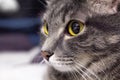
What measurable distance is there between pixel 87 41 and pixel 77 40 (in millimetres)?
34

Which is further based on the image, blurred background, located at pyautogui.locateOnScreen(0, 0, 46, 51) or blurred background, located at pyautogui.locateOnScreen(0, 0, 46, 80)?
blurred background, located at pyautogui.locateOnScreen(0, 0, 46, 51)

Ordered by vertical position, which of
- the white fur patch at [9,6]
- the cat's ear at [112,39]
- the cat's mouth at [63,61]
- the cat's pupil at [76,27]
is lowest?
the cat's mouth at [63,61]

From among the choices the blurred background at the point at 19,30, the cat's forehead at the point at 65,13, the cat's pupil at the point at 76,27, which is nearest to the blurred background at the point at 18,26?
the blurred background at the point at 19,30

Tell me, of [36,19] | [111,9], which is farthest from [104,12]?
[36,19]

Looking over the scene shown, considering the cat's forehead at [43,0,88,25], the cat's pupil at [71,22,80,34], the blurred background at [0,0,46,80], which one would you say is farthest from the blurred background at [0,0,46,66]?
the cat's pupil at [71,22,80,34]

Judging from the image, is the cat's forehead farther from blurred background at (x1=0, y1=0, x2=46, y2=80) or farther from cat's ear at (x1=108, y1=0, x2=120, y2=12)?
blurred background at (x1=0, y1=0, x2=46, y2=80)

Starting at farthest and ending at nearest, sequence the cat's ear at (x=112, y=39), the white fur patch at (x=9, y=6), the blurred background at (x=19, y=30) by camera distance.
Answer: the white fur patch at (x=9, y=6) < the blurred background at (x=19, y=30) < the cat's ear at (x=112, y=39)

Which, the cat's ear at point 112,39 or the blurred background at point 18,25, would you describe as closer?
the cat's ear at point 112,39

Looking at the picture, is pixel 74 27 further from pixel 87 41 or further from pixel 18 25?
pixel 18 25

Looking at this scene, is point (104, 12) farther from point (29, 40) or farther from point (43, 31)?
point (29, 40)

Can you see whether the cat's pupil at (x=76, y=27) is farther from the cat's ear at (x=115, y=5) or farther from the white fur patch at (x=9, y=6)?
the white fur patch at (x=9, y=6)

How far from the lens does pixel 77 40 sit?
39.4 inches

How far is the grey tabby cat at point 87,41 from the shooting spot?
99cm

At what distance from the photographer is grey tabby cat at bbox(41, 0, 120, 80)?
3.24ft
